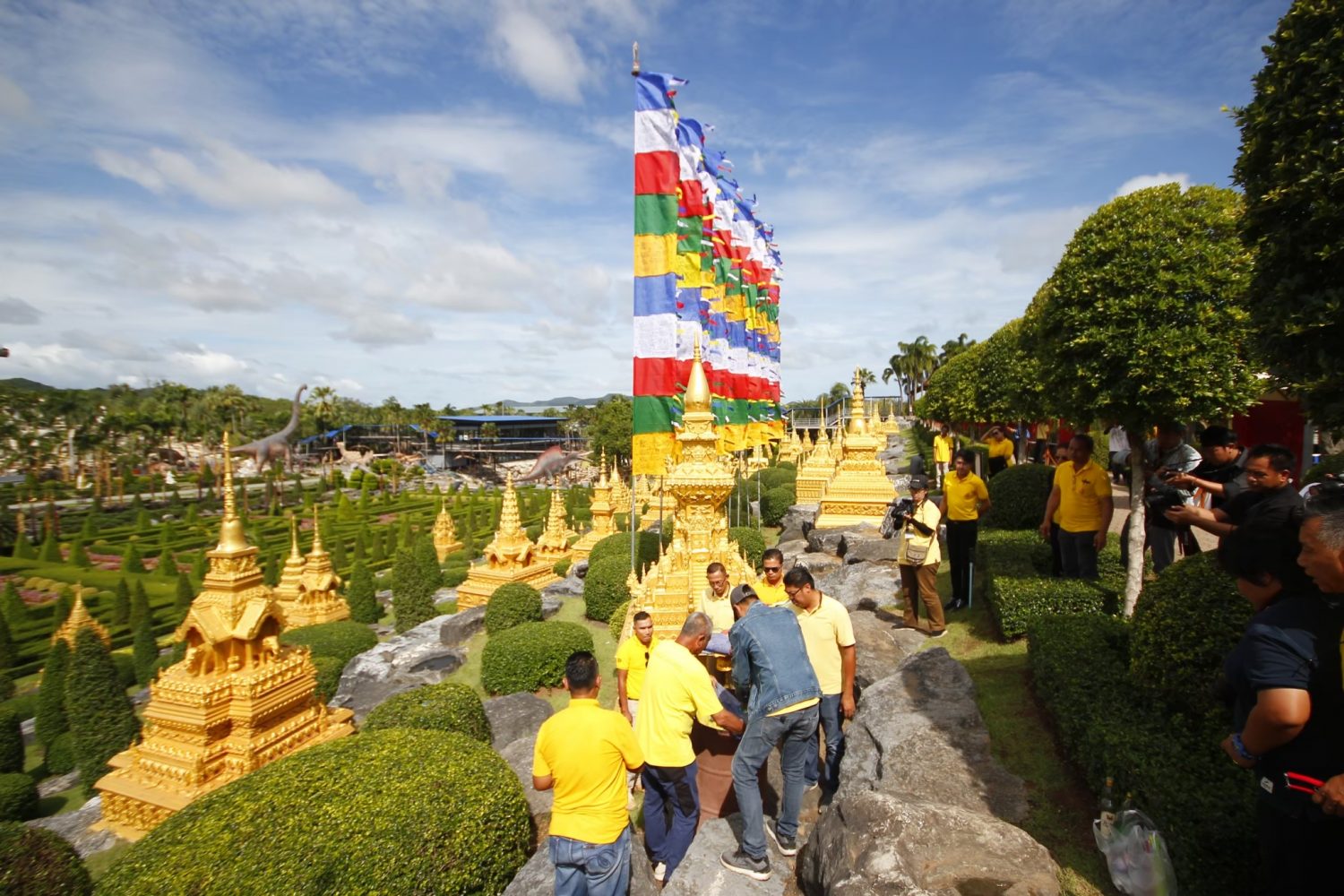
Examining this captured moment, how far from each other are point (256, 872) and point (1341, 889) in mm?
6161

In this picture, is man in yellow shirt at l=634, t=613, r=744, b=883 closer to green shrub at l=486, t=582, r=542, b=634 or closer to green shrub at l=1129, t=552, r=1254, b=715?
green shrub at l=1129, t=552, r=1254, b=715

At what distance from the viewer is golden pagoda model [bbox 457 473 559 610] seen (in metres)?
18.8

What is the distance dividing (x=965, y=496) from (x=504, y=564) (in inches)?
573

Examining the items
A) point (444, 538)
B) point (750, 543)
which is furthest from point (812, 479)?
point (444, 538)

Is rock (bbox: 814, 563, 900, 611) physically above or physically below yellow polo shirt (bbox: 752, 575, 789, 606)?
below

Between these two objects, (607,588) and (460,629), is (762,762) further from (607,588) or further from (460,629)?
(460,629)

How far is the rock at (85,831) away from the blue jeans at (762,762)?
8307mm

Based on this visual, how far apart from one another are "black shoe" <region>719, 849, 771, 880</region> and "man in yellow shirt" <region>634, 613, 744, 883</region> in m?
0.42

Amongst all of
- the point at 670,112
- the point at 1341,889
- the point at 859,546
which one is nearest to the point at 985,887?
the point at 1341,889

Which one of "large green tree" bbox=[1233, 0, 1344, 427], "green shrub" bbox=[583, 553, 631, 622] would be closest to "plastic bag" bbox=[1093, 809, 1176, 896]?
"large green tree" bbox=[1233, 0, 1344, 427]

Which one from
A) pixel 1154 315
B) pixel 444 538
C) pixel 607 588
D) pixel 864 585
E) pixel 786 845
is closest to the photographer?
pixel 786 845

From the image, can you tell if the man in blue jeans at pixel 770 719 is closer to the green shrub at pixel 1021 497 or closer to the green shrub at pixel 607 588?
the green shrub at pixel 1021 497

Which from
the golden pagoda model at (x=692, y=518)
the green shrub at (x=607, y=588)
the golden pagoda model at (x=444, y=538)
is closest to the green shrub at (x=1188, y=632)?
the golden pagoda model at (x=692, y=518)

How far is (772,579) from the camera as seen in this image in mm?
6551
